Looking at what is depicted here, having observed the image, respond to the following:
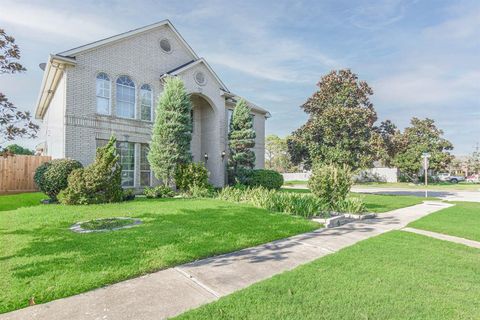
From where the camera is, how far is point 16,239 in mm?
5371

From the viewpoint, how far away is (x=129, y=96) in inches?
554

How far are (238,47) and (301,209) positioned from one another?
9.47 m

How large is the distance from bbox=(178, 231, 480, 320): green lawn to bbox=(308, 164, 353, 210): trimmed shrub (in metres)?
4.67

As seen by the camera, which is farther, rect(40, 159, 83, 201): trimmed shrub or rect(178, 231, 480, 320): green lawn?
rect(40, 159, 83, 201): trimmed shrub

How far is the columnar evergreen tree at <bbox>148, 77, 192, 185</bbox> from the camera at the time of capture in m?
13.4

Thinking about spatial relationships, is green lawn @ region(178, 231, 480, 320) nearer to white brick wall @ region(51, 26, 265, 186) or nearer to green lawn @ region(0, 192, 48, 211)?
green lawn @ region(0, 192, 48, 211)

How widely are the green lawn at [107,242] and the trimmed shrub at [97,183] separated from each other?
78 cm

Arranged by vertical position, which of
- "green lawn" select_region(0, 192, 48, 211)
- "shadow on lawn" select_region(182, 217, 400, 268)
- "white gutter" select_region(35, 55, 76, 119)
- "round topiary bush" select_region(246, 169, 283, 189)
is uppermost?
"white gutter" select_region(35, 55, 76, 119)

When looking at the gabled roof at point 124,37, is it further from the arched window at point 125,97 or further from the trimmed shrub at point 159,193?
the trimmed shrub at point 159,193

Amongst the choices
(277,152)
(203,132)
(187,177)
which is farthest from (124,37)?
(277,152)

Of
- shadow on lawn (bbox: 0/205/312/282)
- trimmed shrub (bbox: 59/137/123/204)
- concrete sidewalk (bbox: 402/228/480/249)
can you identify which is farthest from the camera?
trimmed shrub (bbox: 59/137/123/204)

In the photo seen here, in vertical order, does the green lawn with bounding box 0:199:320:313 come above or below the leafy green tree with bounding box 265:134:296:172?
below

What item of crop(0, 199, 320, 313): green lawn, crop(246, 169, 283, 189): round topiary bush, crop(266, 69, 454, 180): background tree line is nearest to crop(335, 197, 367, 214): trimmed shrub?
crop(0, 199, 320, 313): green lawn

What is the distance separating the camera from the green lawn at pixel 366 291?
3.00 meters
